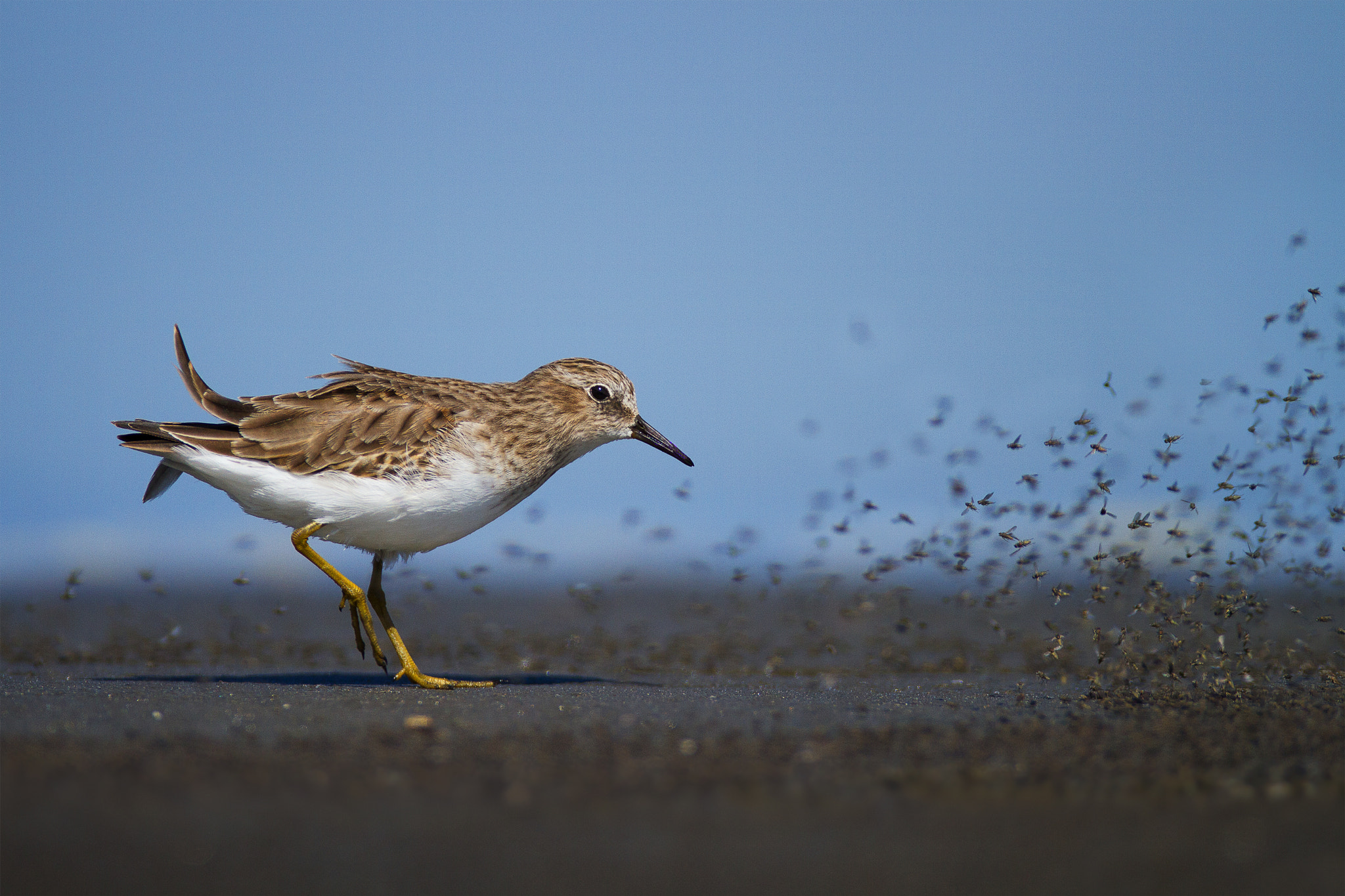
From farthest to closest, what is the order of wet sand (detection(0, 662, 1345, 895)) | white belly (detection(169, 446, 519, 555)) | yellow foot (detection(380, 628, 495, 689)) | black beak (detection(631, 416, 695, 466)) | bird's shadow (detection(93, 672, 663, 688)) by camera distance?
black beak (detection(631, 416, 695, 466))
bird's shadow (detection(93, 672, 663, 688))
yellow foot (detection(380, 628, 495, 689))
white belly (detection(169, 446, 519, 555))
wet sand (detection(0, 662, 1345, 895))

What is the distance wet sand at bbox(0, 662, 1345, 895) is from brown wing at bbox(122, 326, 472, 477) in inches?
81.9

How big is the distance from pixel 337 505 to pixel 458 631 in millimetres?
5171

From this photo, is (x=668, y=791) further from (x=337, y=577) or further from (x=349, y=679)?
(x=349, y=679)

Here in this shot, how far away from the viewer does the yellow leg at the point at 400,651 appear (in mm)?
7879

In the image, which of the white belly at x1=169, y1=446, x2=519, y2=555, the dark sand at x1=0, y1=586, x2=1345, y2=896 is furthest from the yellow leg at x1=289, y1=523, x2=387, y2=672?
the dark sand at x1=0, y1=586, x2=1345, y2=896

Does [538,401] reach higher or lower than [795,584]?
higher

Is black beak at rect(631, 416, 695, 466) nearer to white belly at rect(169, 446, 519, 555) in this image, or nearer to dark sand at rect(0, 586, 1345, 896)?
white belly at rect(169, 446, 519, 555)

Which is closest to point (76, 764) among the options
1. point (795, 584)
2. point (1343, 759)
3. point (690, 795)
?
point (690, 795)

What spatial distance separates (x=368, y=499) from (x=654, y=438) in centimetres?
264

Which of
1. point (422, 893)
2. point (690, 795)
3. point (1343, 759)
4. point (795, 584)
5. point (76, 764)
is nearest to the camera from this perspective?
point (422, 893)

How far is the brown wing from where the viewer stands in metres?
7.83

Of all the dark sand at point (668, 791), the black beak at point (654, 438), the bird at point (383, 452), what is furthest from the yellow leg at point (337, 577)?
the black beak at point (654, 438)

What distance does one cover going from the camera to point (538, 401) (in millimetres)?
8414

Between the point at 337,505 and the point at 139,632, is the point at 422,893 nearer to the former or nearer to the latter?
the point at 337,505
